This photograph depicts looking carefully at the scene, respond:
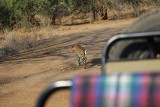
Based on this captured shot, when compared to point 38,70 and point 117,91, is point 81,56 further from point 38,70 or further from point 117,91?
point 117,91

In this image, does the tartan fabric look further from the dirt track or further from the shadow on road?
the shadow on road

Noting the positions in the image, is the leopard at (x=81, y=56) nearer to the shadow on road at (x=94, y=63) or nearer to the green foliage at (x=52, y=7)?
the shadow on road at (x=94, y=63)

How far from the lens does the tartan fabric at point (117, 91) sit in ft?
5.84

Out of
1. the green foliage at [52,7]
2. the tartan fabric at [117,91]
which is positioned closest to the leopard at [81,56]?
the tartan fabric at [117,91]

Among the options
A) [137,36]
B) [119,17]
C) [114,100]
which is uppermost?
[137,36]

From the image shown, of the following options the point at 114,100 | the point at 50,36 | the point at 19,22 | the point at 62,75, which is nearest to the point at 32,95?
the point at 62,75

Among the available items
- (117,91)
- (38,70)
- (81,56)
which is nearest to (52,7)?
(38,70)

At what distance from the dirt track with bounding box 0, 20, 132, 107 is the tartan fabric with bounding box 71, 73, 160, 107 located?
5903 millimetres

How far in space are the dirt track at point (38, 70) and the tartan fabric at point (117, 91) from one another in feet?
19.4

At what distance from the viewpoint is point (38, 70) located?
39.4ft

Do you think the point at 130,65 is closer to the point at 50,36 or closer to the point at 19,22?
the point at 50,36

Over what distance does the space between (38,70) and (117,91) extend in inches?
404

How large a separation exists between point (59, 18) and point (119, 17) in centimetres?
412

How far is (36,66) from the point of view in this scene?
1277cm
